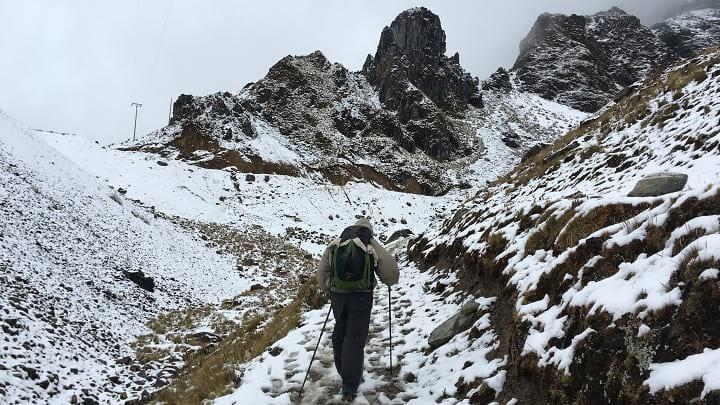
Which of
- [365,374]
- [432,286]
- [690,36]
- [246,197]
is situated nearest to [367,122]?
[246,197]

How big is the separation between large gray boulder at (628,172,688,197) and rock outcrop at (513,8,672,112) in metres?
85.9

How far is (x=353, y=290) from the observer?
528 centimetres

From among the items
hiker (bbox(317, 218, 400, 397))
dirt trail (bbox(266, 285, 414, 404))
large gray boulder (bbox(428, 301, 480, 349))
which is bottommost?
dirt trail (bbox(266, 285, 414, 404))

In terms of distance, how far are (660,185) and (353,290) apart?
399 cm

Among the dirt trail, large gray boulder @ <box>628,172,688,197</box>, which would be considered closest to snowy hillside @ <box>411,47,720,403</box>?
large gray boulder @ <box>628,172,688,197</box>

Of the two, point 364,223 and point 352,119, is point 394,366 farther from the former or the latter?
point 352,119

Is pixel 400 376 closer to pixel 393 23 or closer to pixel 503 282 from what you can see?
pixel 503 282

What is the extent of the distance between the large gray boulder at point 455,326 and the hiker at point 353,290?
1.43 m

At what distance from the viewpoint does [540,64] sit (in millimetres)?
91375

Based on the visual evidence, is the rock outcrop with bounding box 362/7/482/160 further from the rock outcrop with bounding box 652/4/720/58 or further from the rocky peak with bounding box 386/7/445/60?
the rock outcrop with bounding box 652/4/720/58

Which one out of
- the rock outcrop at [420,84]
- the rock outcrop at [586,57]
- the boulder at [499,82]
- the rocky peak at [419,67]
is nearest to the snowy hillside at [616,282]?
the rock outcrop at [420,84]

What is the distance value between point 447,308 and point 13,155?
18.4 metres

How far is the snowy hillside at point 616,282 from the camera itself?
3.01 m

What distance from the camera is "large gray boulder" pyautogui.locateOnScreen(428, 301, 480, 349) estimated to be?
621 centimetres
